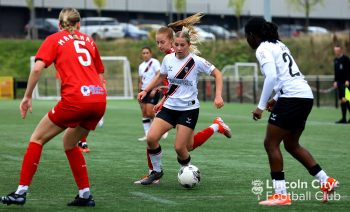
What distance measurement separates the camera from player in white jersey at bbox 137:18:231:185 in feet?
33.6

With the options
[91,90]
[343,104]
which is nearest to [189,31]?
[91,90]

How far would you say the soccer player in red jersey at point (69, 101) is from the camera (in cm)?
846

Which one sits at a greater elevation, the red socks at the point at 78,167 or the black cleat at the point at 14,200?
the red socks at the point at 78,167

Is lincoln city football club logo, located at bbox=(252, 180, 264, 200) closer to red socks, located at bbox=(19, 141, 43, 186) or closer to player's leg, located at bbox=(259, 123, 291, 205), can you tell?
player's leg, located at bbox=(259, 123, 291, 205)

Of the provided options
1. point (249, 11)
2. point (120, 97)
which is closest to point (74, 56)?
point (120, 97)

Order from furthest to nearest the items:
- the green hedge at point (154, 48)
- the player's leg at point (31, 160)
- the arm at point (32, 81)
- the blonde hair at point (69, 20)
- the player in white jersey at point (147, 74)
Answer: the green hedge at point (154, 48), the player in white jersey at point (147, 74), the blonde hair at point (69, 20), the player's leg at point (31, 160), the arm at point (32, 81)

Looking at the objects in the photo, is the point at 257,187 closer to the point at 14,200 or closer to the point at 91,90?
the point at 91,90

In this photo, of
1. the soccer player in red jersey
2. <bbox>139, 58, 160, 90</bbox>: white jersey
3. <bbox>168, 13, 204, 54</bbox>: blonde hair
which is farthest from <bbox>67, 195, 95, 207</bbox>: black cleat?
<bbox>139, 58, 160, 90</bbox>: white jersey

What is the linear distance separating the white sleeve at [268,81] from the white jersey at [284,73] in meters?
0.11

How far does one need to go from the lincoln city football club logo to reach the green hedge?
33.6 metres

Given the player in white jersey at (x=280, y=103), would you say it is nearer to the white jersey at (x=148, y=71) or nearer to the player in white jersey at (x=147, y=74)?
the player in white jersey at (x=147, y=74)

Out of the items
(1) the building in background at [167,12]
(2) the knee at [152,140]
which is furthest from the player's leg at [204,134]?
(1) the building in background at [167,12]

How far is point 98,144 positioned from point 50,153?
2.06 metres

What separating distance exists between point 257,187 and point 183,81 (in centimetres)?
150
